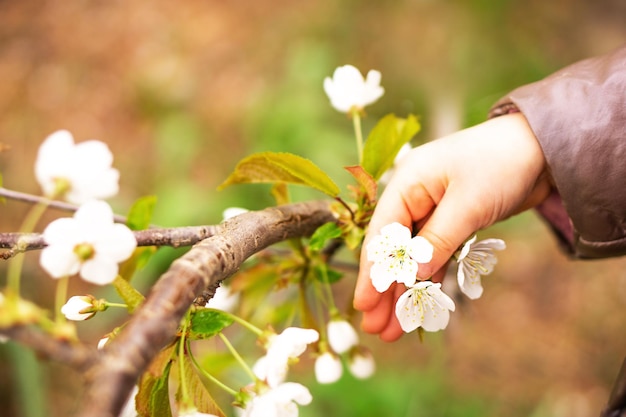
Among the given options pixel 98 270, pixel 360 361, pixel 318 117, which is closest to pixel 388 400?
pixel 360 361

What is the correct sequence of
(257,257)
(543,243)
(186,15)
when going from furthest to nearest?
(186,15) → (543,243) → (257,257)

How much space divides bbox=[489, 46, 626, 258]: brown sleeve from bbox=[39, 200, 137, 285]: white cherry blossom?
0.49 meters

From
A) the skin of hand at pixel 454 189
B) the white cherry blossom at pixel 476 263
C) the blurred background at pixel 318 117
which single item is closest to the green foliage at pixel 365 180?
the skin of hand at pixel 454 189

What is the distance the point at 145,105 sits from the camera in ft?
7.82

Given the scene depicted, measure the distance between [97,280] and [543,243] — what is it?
1.82 metres

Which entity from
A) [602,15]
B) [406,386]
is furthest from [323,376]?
[602,15]

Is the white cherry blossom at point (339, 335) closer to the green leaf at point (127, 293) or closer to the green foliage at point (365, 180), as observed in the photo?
the green foliage at point (365, 180)

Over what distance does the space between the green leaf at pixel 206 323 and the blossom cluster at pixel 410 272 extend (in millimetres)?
165

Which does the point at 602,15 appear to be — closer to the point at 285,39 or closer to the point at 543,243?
the point at 543,243

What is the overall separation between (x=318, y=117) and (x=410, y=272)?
1.43 meters

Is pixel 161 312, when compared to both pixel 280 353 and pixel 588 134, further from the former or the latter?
pixel 588 134

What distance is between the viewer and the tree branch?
350 millimetres

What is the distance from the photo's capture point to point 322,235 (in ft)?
2.18

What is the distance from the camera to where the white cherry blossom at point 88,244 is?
0.44 meters
